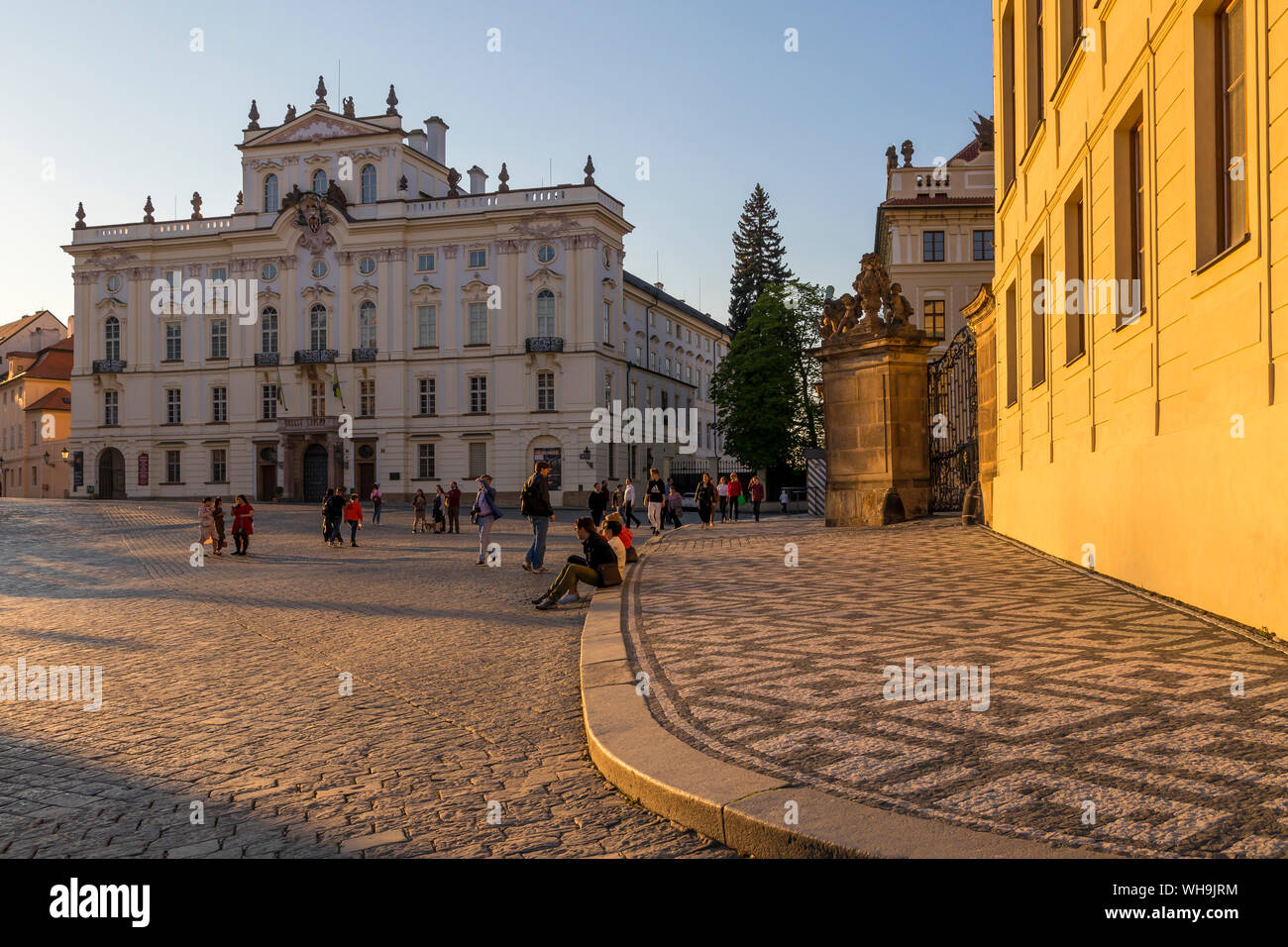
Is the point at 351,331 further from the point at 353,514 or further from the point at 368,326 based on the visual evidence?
the point at 353,514

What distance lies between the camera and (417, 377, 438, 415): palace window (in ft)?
199

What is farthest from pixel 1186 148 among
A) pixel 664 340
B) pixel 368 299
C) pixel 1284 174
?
pixel 664 340

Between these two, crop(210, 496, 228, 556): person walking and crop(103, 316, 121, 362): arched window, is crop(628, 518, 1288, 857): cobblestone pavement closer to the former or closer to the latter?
crop(210, 496, 228, 556): person walking

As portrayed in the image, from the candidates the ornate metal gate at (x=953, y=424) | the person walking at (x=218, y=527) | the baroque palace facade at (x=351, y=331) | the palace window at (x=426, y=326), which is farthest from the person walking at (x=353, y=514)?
the palace window at (x=426, y=326)

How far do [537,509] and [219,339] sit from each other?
53194 mm

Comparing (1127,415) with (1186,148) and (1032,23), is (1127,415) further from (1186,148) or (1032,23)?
(1032,23)

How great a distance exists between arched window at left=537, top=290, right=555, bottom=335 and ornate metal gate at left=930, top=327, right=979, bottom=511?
3646 cm

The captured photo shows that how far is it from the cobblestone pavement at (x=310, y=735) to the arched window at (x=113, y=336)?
56753mm

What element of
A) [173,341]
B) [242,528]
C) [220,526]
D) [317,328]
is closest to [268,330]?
[317,328]

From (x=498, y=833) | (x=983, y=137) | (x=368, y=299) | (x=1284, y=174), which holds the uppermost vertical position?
(x=983, y=137)

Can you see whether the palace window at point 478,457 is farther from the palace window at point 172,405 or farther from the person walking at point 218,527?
the person walking at point 218,527

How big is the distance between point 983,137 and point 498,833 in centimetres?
5602

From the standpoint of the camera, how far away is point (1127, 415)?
10.8m

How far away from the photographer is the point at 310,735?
6.31 metres
